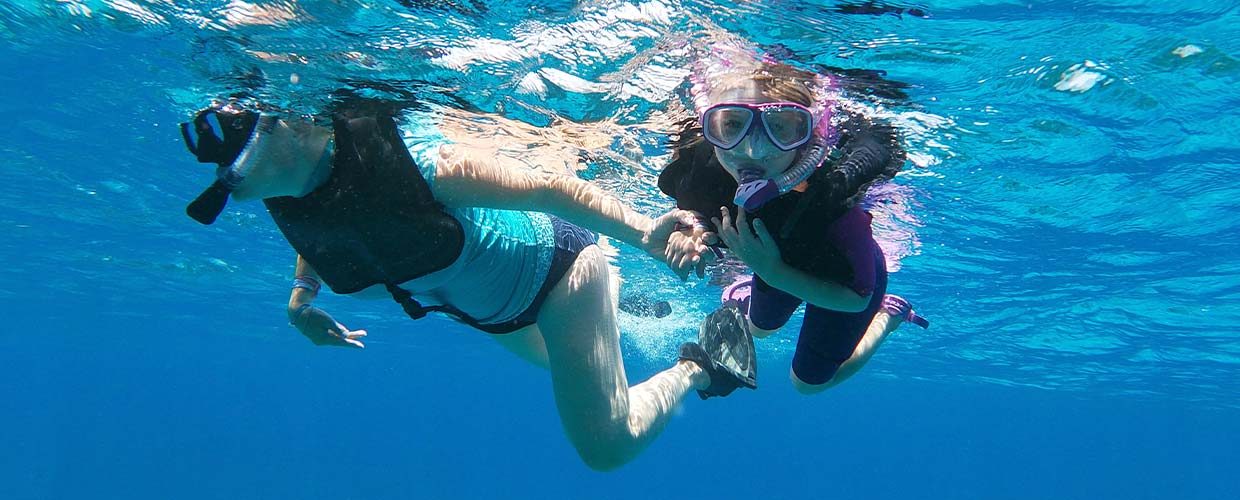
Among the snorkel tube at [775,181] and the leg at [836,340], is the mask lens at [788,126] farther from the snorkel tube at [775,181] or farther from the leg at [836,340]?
the leg at [836,340]

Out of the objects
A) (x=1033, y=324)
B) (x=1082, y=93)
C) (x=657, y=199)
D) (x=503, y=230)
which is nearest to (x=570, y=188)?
(x=503, y=230)

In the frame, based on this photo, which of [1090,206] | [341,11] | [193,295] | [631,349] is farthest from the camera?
[631,349]

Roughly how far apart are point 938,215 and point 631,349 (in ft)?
94.8

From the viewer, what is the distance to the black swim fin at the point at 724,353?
689 centimetres

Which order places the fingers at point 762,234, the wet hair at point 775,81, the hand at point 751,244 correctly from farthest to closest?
the wet hair at point 775,81, the hand at point 751,244, the fingers at point 762,234

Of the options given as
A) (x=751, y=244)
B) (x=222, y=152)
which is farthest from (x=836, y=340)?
(x=222, y=152)

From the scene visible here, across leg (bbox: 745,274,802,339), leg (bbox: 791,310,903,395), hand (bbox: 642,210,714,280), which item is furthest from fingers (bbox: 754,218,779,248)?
leg (bbox: 791,310,903,395)

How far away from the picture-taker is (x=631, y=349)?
3972 cm

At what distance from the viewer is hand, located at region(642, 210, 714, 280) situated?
4273 millimetres

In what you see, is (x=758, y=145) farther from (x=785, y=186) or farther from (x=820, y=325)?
(x=820, y=325)

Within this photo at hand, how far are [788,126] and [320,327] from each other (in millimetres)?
4300

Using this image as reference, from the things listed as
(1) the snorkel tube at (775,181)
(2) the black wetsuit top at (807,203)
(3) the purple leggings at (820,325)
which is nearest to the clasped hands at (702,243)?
(1) the snorkel tube at (775,181)

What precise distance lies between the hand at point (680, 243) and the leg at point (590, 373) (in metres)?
1.03

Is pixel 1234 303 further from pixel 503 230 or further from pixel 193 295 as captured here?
pixel 193 295
